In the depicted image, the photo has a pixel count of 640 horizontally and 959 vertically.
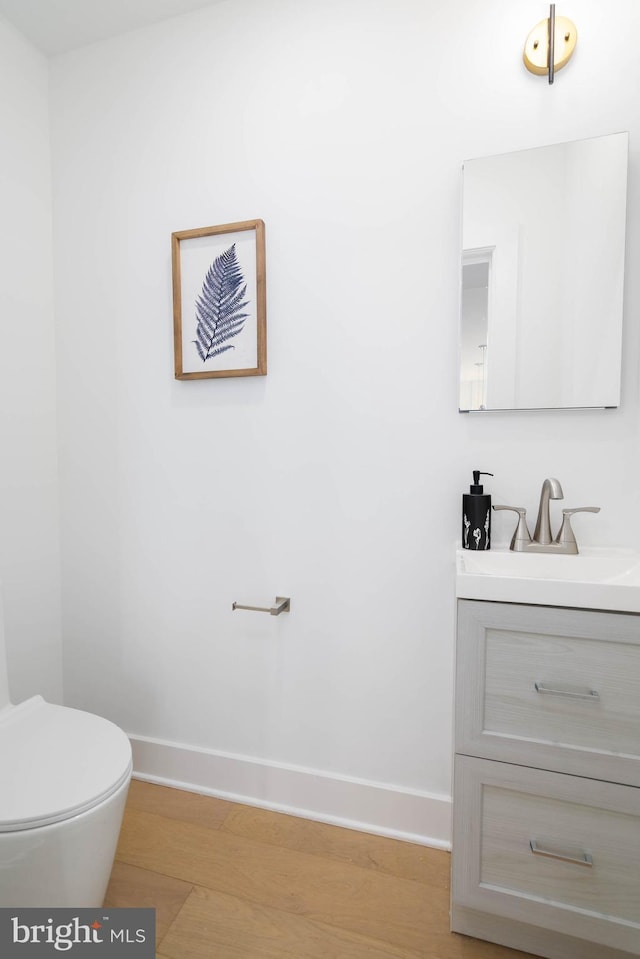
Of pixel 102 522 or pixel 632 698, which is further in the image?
pixel 102 522

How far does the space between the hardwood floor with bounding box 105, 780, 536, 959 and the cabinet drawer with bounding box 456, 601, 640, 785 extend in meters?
0.53

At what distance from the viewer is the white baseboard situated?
1.50 m

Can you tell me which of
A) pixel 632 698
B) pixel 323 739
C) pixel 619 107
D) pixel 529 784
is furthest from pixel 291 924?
pixel 619 107

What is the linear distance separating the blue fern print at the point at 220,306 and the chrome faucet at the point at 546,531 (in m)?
1.00

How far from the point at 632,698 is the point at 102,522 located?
171cm

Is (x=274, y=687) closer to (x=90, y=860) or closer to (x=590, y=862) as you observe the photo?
(x=90, y=860)

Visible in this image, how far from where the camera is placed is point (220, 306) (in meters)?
1.63

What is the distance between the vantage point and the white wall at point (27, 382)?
1678mm

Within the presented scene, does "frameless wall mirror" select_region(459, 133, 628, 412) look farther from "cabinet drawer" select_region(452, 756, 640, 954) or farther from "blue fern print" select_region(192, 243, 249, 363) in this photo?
"cabinet drawer" select_region(452, 756, 640, 954)

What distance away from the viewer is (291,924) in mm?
1230

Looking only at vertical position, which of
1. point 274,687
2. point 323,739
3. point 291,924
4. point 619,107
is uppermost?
point 619,107

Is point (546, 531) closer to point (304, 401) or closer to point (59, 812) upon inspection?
point (304, 401)

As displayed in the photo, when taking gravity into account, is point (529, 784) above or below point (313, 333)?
below

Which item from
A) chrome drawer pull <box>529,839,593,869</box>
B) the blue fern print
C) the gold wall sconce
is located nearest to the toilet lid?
chrome drawer pull <box>529,839,593,869</box>
